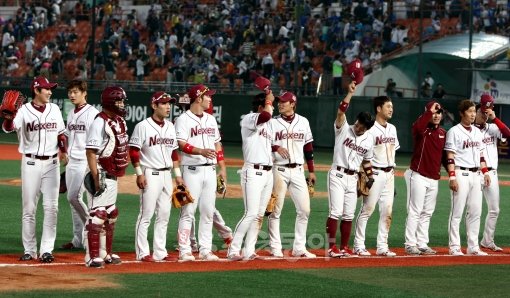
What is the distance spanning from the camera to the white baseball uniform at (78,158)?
1258cm

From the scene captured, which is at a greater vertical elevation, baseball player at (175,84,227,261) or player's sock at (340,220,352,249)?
baseball player at (175,84,227,261)

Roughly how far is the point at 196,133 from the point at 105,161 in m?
1.26

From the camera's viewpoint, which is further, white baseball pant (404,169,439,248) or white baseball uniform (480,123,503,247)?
white baseball uniform (480,123,503,247)

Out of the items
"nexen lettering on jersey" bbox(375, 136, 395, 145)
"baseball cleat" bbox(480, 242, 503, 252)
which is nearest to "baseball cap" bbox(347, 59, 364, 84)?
"nexen lettering on jersey" bbox(375, 136, 395, 145)

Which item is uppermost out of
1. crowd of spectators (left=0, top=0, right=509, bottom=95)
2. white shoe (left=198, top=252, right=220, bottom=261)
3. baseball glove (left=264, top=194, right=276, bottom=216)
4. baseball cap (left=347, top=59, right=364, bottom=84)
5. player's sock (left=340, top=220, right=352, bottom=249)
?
crowd of spectators (left=0, top=0, right=509, bottom=95)

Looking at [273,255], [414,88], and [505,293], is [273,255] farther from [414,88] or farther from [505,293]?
[414,88]

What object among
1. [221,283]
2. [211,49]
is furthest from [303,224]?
[211,49]

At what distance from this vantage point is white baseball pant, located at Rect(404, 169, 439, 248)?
13.1 meters

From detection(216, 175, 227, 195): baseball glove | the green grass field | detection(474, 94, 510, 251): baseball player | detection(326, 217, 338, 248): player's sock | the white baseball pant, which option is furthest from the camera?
detection(474, 94, 510, 251): baseball player

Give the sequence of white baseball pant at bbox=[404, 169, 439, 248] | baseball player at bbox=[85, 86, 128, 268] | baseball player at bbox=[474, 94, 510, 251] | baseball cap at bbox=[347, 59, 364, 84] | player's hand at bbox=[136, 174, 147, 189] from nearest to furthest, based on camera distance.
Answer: baseball player at bbox=[85, 86, 128, 268], player's hand at bbox=[136, 174, 147, 189], baseball cap at bbox=[347, 59, 364, 84], white baseball pant at bbox=[404, 169, 439, 248], baseball player at bbox=[474, 94, 510, 251]

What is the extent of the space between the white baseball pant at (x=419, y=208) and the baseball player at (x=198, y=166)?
2420 mm

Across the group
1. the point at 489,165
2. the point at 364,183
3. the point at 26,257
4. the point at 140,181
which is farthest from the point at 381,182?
the point at 26,257

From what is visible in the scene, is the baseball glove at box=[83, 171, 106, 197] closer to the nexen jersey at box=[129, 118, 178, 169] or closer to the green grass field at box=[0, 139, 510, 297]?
the nexen jersey at box=[129, 118, 178, 169]

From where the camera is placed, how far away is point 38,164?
1187 cm
